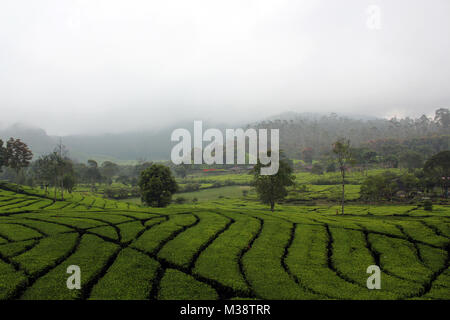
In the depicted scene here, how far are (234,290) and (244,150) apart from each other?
167m

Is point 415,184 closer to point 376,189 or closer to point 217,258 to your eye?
point 376,189

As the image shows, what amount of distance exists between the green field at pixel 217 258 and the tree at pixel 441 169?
164 ft

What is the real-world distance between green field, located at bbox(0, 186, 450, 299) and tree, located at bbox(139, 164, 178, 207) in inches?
689

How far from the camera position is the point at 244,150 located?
177 m

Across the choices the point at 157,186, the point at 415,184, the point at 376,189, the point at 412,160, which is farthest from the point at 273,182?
the point at 412,160

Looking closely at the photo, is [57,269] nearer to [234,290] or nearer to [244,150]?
[234,290]

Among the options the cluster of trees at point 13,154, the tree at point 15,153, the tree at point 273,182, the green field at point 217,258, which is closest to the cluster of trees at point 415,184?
the tree at point 273,182

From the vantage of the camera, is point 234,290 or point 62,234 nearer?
point 234,290

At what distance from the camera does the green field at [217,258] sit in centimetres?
1126

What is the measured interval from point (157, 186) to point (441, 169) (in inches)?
2745

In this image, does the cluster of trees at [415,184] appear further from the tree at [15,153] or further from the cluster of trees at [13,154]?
the cluster of trees at [13,154]
